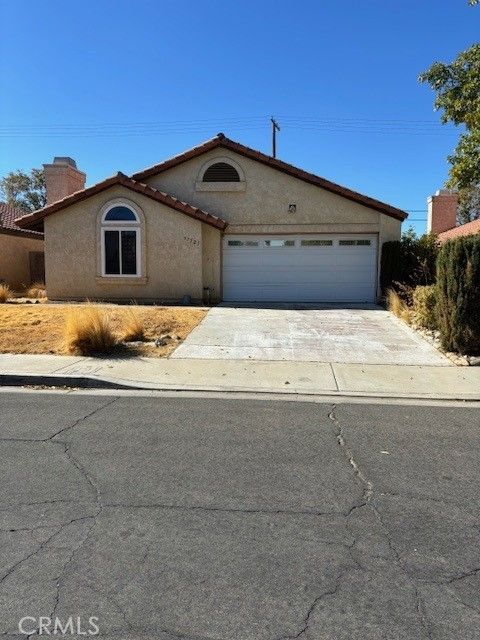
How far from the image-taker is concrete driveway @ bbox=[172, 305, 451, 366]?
9523 millimetres

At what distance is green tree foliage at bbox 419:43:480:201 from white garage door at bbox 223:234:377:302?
15.7 feet

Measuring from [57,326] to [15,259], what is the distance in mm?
12149

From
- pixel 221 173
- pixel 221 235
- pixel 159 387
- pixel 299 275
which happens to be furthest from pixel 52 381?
pixel 221 173

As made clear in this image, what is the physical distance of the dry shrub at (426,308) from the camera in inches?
463

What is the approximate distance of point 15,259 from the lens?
876 inches

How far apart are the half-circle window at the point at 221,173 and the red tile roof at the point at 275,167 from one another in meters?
0.58

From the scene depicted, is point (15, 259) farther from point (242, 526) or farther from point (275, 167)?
point (242, 526)

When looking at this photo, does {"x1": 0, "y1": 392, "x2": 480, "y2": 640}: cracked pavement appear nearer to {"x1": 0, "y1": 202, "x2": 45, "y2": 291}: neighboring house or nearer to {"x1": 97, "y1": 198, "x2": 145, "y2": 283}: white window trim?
{"x1": 97, "y1": 198, "x2": 145, "y2": 283}: white window trim

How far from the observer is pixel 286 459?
4711mm

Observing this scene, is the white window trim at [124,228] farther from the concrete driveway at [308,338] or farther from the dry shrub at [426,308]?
the dry shrub at [426,308]

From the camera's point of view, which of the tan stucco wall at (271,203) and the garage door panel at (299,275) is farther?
the garage door panel at (299,275)

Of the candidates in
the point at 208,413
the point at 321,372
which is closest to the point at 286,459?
the point at 208,413

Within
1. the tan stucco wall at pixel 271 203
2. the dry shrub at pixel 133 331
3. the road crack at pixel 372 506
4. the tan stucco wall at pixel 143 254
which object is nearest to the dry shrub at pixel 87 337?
the dry shrub at pixel 133 331

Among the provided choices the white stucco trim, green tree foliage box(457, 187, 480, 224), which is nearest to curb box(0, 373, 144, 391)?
the white stucco trim
